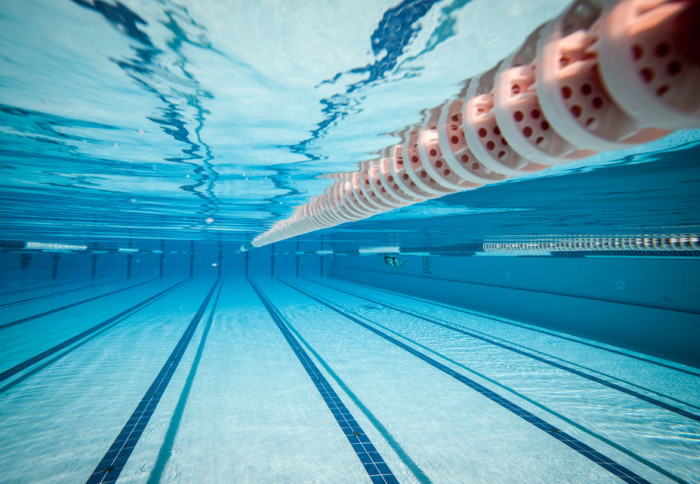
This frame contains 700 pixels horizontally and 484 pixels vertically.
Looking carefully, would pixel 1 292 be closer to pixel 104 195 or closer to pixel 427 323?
pixel 104 195

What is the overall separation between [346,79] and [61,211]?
7702 mm

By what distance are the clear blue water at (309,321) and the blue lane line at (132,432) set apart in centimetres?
2

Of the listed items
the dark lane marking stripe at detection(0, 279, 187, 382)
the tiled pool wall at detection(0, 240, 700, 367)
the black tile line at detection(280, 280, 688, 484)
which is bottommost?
the black tile line at detection(280, 280, 688, 484)

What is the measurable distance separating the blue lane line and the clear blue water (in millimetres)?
25

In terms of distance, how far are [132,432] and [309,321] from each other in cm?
547

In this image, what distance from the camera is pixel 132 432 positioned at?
329cm

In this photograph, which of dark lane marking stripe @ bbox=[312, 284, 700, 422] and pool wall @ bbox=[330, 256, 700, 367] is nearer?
dark lane marking stripe @ bbox=[312, 284, 700, 422]

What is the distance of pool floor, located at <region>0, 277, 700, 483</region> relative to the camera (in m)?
2.91

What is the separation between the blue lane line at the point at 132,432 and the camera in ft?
8.91

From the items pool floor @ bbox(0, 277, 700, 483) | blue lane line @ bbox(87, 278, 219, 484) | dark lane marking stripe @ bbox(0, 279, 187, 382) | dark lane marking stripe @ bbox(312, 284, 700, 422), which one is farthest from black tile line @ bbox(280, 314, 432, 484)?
dark lane marking stripe @ bbox(0, 279, 187, 382)

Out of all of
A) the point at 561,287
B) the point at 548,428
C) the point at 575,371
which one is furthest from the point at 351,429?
the point at 561,287

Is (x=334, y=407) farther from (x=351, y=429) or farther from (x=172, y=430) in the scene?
(x=172, y=430)

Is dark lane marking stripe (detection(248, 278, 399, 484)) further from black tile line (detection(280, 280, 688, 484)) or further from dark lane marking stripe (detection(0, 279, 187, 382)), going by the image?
dark lane marking stripe (detection(0, 279, 187, 382))

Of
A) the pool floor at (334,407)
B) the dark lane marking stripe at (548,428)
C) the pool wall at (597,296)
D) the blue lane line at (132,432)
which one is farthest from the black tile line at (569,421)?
the blue lane line at (132,432)
